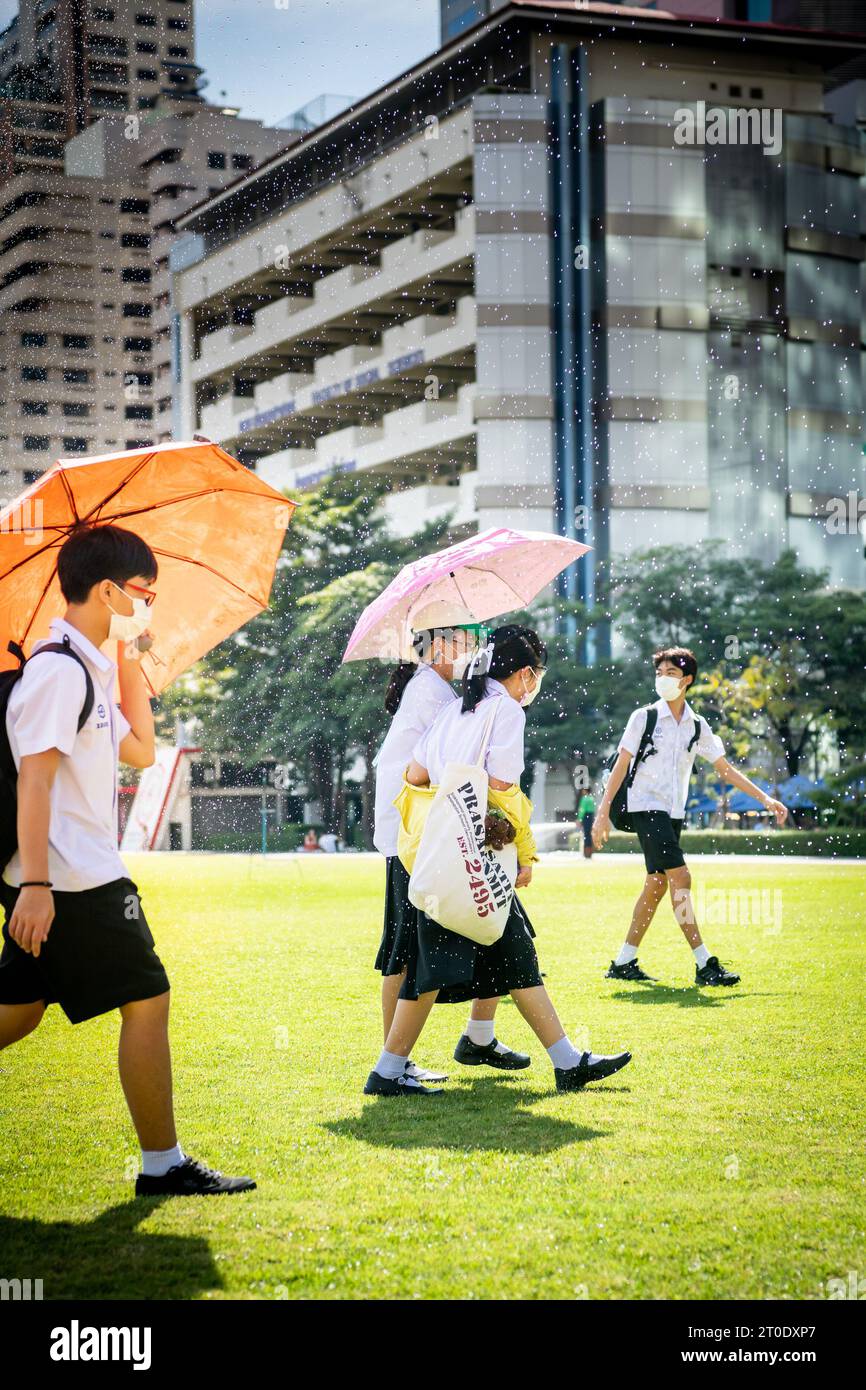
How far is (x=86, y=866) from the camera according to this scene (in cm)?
474

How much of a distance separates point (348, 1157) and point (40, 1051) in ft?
9.80

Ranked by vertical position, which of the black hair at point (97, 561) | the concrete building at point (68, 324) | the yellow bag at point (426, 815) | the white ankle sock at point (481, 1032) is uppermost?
the concrete building at point (68, 324)

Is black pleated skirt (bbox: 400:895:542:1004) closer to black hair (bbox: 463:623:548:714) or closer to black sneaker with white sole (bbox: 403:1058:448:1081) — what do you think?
black sneaker with white sole (bbox: 403:1058:448:1081)

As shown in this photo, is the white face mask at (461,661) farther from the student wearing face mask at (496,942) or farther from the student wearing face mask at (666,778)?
the student wearing face mask at (666,778)

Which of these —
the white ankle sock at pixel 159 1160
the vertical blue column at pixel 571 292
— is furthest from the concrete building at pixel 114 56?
the white ankle sock at pixel 159 1160

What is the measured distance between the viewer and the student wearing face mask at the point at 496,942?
6.14m

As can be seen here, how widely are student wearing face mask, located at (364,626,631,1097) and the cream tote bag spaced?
10cm

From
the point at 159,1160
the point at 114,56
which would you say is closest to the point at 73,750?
the point at 159,1160

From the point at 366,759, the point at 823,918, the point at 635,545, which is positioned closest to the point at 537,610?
the point at 635,545

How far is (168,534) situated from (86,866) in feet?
5.35

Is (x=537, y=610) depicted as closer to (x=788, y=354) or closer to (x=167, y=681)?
(x=788, y=354)

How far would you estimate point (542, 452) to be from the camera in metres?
48.1

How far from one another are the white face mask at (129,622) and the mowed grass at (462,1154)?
1704 mm

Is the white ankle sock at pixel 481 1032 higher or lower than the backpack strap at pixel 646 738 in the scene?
lower
